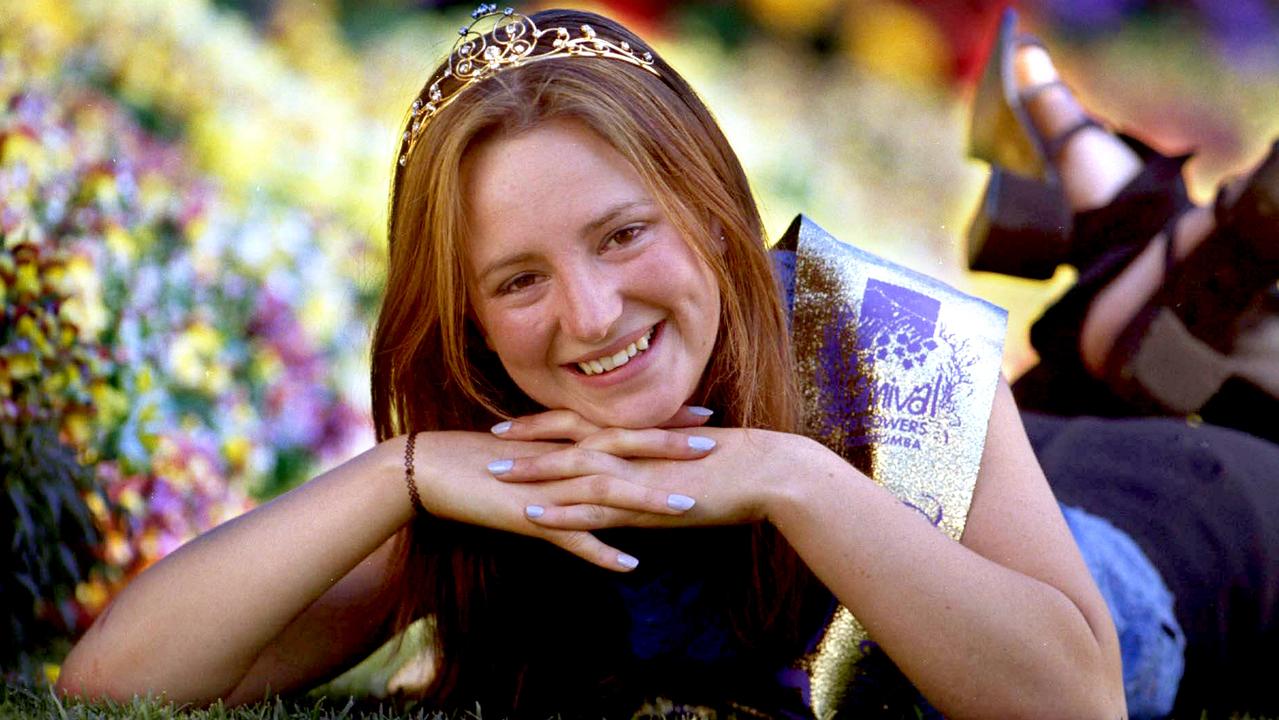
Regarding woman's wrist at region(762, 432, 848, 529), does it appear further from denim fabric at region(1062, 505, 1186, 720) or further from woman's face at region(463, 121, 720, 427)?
denim fabric at region(1062, 505, 1186, 720)

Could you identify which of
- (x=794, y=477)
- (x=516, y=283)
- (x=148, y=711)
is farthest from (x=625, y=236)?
(x=148, y=711)

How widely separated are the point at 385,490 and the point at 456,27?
5.39 feet

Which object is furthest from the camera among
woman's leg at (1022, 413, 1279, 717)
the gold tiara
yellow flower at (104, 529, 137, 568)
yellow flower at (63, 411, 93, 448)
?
yellow flower at (104, 529, 137, 568)

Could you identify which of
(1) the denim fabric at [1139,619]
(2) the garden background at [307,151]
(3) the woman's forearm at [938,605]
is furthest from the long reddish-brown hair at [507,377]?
(2) the garden background at [307,151]

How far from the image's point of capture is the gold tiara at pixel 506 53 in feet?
5.62

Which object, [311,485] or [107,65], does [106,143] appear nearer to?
[107,65]

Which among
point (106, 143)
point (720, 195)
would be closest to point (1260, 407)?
point (720, 195)

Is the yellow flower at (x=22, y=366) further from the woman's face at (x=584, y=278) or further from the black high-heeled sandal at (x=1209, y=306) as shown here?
the black high-heeled sandal at (x=1209, y=306)

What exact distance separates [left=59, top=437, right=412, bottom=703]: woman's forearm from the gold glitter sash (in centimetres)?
63

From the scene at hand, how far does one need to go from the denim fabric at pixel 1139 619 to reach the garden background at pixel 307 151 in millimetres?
971

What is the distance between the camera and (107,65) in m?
2.90

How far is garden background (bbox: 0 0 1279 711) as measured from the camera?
2.79 meters

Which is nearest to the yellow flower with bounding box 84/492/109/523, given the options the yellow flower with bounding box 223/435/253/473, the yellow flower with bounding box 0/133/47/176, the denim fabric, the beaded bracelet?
the yellow flower with bounding box 223/435/253/473

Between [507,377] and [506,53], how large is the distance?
1.61 feet
